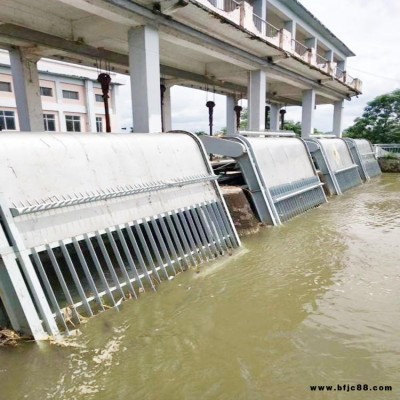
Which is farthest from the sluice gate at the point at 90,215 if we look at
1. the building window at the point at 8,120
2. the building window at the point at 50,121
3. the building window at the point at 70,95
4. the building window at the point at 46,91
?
the building window at the point at 70,95

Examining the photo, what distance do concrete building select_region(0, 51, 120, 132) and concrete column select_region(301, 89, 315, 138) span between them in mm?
16564

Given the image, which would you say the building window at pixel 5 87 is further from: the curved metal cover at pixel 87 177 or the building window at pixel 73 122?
the curved metal cover at pixel 87 177

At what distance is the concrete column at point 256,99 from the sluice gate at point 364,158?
445 centimetres

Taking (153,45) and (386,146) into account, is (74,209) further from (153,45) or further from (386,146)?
(386,146)

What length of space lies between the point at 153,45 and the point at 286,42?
24.7 feet

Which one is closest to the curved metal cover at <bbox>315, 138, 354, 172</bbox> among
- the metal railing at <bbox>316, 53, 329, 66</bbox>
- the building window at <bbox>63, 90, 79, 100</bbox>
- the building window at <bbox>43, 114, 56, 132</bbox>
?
the metal railing at <bbox>316, 53, 329, 66</bbox>

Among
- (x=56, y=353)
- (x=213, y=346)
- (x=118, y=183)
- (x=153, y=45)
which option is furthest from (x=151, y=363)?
(x=153, y=45)

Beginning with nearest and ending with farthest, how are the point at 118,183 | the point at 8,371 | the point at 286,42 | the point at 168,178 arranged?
the point at 8,371 < the point at 118,183 < the point at 168,178 < the point at 286,42

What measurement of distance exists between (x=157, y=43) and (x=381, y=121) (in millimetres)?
25104

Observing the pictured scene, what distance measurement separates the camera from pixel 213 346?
3039mm

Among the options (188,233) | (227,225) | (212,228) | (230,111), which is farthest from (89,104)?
(188,233)

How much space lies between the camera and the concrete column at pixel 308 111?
763 inches

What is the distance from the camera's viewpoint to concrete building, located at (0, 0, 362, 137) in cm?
840

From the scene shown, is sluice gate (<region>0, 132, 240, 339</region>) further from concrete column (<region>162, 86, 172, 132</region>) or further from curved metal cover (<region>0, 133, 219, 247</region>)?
concrete column (<region>162, 86, 172, 132</region>)
